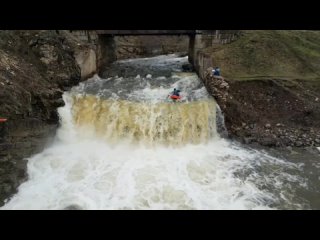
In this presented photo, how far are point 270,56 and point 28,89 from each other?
12.3m

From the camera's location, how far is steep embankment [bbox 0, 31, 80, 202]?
38.2 ft

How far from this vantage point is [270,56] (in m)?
18.1

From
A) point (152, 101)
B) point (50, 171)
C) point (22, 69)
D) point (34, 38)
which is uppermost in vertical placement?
point (34, 38)

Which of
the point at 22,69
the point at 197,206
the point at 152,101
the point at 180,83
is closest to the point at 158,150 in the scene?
the point at 152,101

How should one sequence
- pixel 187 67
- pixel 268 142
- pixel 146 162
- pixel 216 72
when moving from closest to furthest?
pixel 146 162 < pixel 268 142 < pixel 216 72 < pixel 187 67

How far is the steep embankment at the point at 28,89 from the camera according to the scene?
11641mm

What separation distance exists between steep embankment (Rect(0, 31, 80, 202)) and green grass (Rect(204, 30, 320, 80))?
7902 mm

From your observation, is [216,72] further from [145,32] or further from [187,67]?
[145,32]

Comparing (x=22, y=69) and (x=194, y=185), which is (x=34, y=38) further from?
(x=194, y=185)

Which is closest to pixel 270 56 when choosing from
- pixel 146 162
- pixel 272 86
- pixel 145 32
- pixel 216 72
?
pixel 272 86

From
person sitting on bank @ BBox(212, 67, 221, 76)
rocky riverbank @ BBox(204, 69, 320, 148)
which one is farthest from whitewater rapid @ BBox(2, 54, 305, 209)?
person sitting on bank @ BBox(212, 67, 221, 76)

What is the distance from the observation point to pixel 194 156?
13039 millimetres

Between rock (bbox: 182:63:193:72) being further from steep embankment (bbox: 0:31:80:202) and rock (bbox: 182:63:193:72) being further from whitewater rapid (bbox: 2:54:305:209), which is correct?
steep embankment (bbox: 0:31:80:202)

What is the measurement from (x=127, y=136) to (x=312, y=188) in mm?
7100
